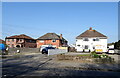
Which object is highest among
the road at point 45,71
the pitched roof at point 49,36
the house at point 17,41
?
the pitched roof at point 49,36

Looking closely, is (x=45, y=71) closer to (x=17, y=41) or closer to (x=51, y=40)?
(x=51, y=40)

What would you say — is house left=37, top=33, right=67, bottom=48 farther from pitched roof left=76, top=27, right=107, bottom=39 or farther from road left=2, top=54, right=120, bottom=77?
road left=2, top=54, right=120, bottom=77

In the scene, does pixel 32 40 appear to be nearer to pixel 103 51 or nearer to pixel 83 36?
pixel 83 36

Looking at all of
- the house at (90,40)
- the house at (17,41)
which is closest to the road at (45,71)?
the house at (90,40)

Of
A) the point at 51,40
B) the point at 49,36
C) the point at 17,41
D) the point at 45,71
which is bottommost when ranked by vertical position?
the point at 45,71

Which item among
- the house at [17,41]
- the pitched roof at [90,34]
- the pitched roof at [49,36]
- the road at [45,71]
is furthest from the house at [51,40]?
the road at [45,71]

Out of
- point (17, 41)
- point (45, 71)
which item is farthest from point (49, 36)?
point (45, 71)

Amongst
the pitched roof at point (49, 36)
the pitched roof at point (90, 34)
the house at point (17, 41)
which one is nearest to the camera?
the pitched roof at point (90, 34)

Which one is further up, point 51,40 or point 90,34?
point 90,34

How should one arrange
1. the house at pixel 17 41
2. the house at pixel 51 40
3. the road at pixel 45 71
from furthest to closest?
1. the house at pixel 17 41
2. the house at pixel 51 40
3. the road at pixel 45 71

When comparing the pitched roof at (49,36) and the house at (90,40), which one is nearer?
the house at (90,40)

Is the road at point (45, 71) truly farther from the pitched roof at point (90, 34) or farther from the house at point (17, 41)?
the house at point (17, 41)

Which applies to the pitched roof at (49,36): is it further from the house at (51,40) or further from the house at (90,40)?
the house at (90,40)

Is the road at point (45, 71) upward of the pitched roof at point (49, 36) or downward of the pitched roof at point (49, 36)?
downward
